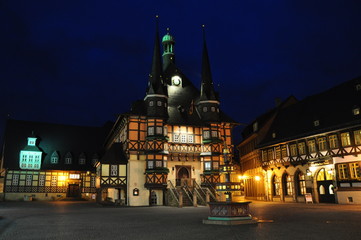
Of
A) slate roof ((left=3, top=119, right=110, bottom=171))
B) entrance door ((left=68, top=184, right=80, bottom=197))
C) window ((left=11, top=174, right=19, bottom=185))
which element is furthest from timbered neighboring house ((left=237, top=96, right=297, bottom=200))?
window ((left=11, top=174, right=19, bottom=185))

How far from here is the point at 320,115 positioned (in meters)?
35.6

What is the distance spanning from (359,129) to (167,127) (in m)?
21.3

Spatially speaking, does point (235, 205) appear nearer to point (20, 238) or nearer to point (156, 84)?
point (20, 238)

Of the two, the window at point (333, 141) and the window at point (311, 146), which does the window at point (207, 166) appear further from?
the window at point (333, 141)

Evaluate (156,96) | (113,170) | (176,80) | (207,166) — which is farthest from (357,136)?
(113,170)

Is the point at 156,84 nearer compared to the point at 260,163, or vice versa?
the point at 156,84

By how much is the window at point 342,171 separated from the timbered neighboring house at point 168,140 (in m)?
13.8

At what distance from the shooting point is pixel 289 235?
11.9m

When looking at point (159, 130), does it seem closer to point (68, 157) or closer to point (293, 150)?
point (293, 150)

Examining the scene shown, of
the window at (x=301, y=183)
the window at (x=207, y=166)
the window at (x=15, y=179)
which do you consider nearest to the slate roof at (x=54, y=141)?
the window at (x=15, y=179)

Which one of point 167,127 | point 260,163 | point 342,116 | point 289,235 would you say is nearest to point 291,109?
point 260,163

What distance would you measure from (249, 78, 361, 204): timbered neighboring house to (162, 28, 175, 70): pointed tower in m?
18.6

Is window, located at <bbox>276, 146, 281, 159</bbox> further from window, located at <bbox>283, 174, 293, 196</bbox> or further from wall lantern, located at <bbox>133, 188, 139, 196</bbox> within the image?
wall lantern, located at <bbox>133, 188, 139, 196</bbox>

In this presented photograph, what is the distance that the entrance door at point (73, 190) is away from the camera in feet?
185
